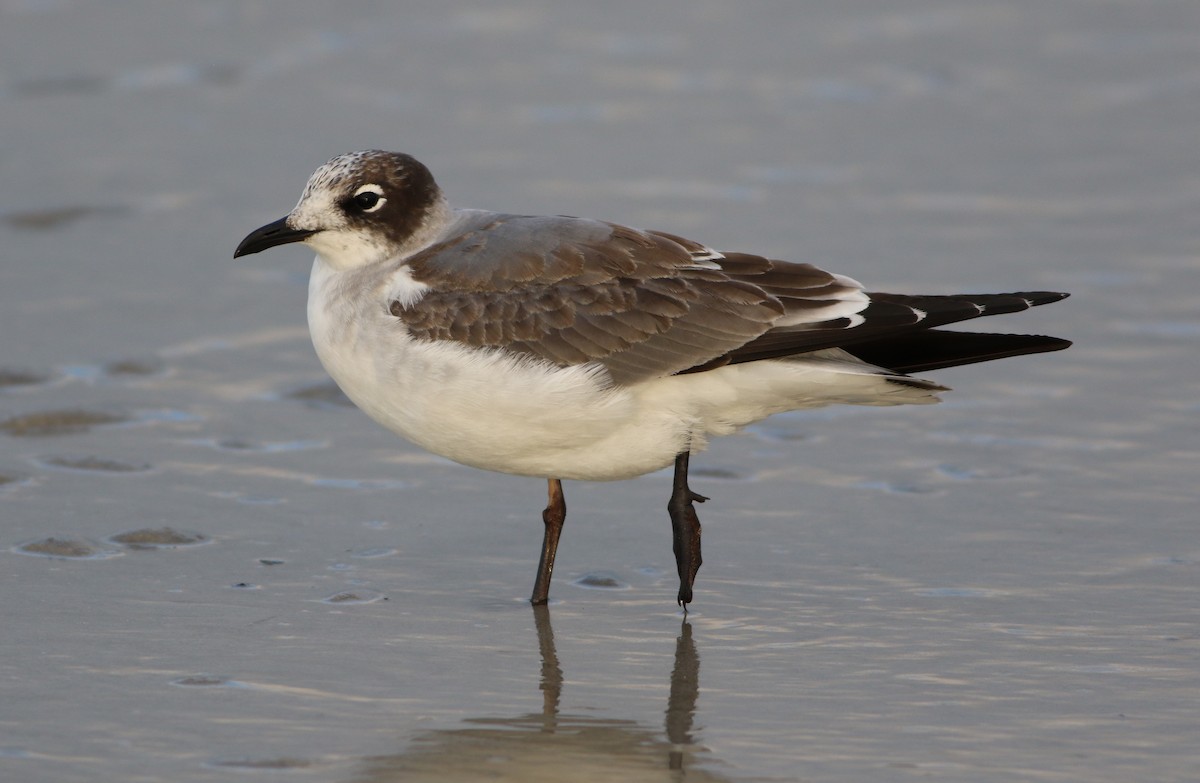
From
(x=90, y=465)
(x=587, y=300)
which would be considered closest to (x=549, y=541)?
(x=587, y=300)

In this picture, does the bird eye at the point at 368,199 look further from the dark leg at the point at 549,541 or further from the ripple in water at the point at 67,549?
the ripple in water at the point at 67,549

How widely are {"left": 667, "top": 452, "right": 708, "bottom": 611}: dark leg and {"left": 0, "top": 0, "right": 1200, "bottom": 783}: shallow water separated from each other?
0.43 ft

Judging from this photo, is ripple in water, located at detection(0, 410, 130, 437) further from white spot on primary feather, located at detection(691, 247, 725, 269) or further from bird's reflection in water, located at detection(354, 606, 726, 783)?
bird's reflection in water, located at detection(354, 606, 726, 783)

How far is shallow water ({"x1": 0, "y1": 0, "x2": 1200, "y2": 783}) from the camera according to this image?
543 centimetres

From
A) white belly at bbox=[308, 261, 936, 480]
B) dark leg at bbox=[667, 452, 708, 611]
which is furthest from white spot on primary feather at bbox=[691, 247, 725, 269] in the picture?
dark leg at bbox=[667, 452, 708, 611]

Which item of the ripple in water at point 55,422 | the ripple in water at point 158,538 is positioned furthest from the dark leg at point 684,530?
the ripple in water at point 55,422

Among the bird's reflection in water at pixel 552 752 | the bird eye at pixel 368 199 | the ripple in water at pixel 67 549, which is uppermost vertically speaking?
the bird eye at pixel 368 199

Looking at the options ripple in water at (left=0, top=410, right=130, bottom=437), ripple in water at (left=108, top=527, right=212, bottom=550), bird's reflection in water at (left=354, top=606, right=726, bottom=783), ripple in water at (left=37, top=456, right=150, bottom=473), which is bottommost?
bird's reflection in water at (left=354, top=606, right=726, bottom=783)

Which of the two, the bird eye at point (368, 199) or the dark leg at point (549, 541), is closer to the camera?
the dark leg at point (549, 541)

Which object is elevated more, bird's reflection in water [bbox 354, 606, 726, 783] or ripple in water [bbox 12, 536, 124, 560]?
ripple in water [bbox 12, 536, 124, 560]

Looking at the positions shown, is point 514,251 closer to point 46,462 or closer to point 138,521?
point 138,521

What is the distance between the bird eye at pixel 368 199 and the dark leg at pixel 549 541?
1.24 m

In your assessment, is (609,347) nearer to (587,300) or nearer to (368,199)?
(587,300)

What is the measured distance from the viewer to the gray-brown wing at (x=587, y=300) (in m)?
6.38
